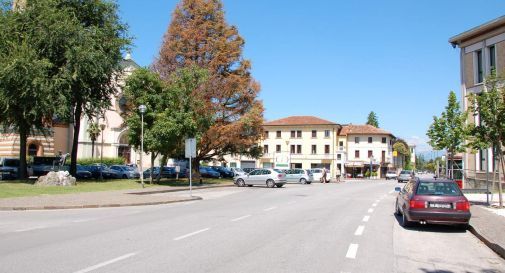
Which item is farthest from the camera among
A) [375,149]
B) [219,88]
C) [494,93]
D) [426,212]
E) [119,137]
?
[375,149]

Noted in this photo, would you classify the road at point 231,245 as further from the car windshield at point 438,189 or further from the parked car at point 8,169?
the parked car at point 8,169

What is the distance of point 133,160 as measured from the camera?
72688 mm

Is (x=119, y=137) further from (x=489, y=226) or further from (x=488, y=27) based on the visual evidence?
(x=489, y=226)

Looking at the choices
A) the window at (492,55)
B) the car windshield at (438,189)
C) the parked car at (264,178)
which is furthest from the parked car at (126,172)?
the car windshield at (438,189)

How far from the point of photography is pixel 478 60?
119 ft

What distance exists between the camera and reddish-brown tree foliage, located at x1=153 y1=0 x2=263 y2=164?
44312mm

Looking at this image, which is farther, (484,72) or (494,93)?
(484,72)

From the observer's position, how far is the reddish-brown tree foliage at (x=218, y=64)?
1745 inches

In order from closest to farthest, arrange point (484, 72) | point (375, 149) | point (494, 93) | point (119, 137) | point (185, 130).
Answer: point (494, 93)
point (185, 130)
point (484, 72)
point (119, 137)
point (375, 149)

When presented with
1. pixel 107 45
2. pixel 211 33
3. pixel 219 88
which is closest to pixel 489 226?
pixel 107 45

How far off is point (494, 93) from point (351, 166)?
73.8 metres

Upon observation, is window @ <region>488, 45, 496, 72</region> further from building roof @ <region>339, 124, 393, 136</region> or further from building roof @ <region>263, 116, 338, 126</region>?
building roof @ <region>339, 124, 393, 136</region>

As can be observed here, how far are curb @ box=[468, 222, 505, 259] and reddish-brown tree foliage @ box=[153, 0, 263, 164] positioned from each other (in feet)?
103

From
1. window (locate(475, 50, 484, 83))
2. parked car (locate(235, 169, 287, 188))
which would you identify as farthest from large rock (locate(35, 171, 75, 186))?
window (locate(475, 50, 484, 83))
